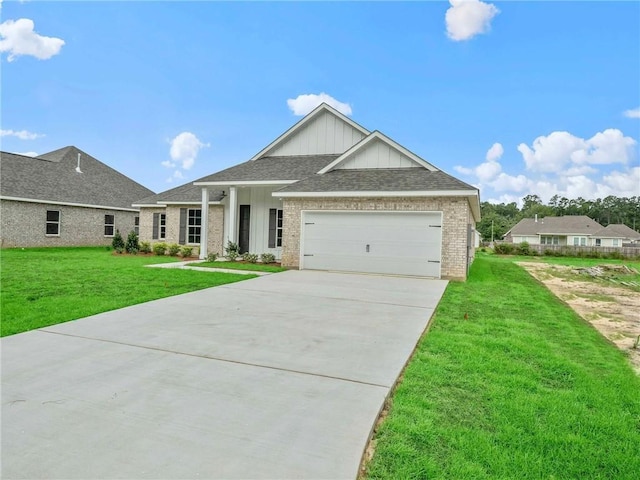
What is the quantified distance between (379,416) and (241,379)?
4.66ft

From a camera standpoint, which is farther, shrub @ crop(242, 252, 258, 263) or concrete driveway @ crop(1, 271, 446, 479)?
shrub @ crop(242, 252, 258, 263)

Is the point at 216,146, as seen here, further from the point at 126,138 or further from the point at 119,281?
the point at 119,281

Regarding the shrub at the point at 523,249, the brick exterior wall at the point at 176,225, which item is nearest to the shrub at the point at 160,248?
the brick exterior wall at the point at 176,225

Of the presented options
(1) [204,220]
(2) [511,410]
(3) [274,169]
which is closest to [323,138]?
(3) [274,169]

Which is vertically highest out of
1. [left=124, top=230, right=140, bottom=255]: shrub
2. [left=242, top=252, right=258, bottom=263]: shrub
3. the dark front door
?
the dark front door

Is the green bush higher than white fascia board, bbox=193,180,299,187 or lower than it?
lower

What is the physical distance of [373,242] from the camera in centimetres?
1233

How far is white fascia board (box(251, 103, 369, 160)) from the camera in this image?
16.9 m

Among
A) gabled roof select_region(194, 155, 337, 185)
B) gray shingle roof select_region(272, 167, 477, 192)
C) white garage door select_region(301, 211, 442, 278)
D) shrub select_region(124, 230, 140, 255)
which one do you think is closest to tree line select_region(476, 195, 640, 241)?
gabled roof select_region(194, 155, 337, 185)

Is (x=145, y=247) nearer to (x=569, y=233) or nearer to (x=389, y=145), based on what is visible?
(x=389, y=145)

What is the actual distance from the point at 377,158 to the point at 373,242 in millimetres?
3708

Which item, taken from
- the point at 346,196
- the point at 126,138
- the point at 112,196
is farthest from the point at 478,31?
the point at 112,196

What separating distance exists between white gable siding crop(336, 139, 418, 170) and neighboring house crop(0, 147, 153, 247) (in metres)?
16.8

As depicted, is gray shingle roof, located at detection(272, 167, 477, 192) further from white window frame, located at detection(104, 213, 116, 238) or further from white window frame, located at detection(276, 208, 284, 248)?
white window frame, located at detection(104, 213, 116, 238)
